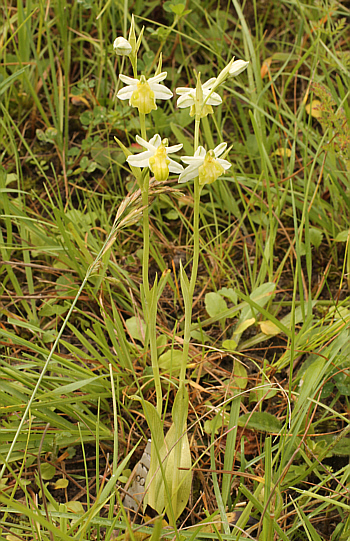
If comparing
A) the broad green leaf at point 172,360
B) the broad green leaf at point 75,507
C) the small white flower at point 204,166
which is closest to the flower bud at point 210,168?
the small white flower at point 204,166

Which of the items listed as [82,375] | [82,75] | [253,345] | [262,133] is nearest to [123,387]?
[82,375]

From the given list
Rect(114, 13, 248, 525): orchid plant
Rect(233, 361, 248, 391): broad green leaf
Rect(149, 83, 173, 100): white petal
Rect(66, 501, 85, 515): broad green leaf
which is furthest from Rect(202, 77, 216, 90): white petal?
Rect(66, 501, 85, 515): broad green leaf

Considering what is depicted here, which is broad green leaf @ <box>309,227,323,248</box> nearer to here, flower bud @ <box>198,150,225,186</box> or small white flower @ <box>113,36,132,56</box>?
flower bud @ <box>198,150,225,186</box>

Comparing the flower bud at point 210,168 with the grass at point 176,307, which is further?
the grass at point 176,307

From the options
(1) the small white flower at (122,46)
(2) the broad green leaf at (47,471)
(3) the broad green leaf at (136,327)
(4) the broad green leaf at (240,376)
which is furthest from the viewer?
(3) the broad green leaf at (136,327)

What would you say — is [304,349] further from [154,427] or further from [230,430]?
[154,427]

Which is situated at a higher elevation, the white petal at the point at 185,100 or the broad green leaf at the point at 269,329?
the white petal at the point at 185,100

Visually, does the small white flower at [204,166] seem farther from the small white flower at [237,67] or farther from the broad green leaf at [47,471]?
the broad green leaf at [47,471]
